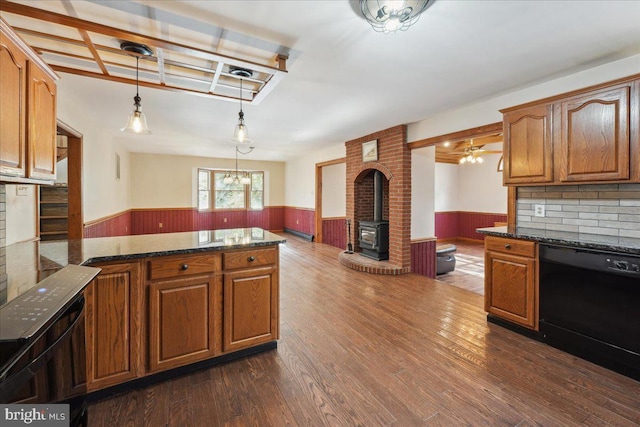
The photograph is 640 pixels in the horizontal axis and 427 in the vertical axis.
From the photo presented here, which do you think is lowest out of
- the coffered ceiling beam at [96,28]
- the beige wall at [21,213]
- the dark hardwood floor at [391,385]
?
the dark hardwood floor at [391,385]

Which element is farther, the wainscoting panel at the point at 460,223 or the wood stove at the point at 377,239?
the wainscoting panel at the point at 460,223

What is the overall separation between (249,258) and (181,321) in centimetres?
62

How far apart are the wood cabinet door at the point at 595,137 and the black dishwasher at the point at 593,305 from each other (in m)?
0.69

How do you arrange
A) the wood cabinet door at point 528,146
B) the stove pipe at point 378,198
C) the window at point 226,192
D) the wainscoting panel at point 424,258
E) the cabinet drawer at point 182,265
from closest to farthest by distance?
the cabinet drawer at point 182,265 < the wood cabinet door at point 528,146 < the wainscoting panel at point 424,258 < the stove pipe at point 378,198 < the window at point 226,192

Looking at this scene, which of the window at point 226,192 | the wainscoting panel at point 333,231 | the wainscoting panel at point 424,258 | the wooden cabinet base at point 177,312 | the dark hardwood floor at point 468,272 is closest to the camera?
the wooden cabinet base at point 177,312

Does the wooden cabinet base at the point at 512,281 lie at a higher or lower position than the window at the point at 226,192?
lower

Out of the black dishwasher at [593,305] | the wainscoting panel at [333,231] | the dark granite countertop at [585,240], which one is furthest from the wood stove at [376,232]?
the black dishwasher at [593,305]

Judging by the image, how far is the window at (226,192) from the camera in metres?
8.77

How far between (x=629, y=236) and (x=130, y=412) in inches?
156

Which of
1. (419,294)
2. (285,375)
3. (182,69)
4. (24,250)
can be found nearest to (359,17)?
(182,69)

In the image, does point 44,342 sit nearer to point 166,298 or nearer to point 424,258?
point 166,298

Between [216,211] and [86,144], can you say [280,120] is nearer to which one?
[86,144]

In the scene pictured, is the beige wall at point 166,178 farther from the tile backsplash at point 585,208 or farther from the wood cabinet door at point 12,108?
the tile backsplash at point 585,208

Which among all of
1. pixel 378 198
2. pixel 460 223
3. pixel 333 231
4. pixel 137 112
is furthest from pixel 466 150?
pixel 137 112
